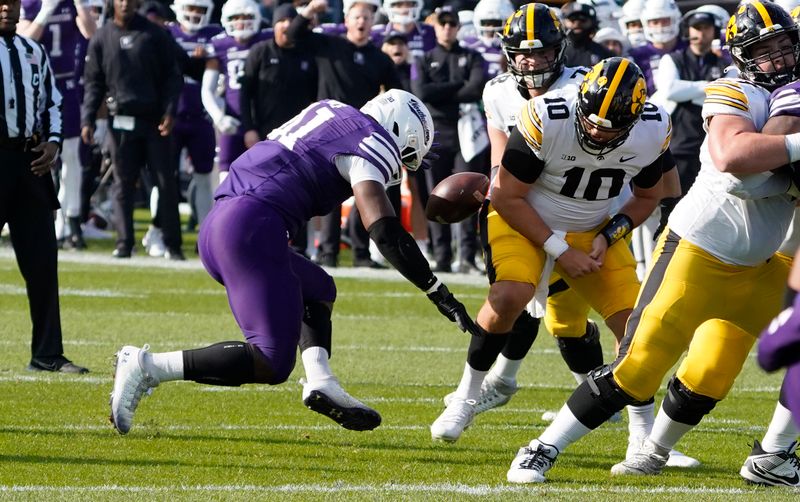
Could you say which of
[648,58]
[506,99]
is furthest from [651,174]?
[648,58]

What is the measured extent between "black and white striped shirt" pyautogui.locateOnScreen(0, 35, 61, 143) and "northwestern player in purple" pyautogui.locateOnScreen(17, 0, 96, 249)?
5.26m

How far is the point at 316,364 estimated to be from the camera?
17.7 ft

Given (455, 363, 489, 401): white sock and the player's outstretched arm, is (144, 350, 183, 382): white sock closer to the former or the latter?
the player's outstretched arm

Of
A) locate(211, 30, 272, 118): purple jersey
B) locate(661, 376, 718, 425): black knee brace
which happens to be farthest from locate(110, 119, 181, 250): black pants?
locate(661, 376, 718, 425): black knee brace

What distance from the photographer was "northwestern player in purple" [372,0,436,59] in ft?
41.3

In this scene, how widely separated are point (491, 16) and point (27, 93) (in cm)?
583

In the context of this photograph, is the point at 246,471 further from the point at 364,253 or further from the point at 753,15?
the point at 364,253

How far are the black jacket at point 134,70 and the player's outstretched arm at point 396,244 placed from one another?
273 inches

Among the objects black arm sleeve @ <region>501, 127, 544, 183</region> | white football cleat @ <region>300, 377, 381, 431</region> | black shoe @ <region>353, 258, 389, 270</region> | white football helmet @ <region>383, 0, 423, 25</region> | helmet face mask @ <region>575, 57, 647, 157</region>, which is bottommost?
black shoe @ <region>353, 258, 389, 270</region>

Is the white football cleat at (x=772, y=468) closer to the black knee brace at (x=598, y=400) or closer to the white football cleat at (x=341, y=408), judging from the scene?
the black knee brace at (x=598, y=400)

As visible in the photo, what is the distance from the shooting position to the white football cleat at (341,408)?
5.14 metres

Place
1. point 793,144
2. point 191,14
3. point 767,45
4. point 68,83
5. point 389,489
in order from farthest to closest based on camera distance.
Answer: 1. point 191,14
2. point 68,83
3. point 767,45
4. point 389,489
5. point 793,144

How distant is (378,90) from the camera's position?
1172 cm

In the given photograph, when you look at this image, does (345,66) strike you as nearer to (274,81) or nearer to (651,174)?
(274,81)
